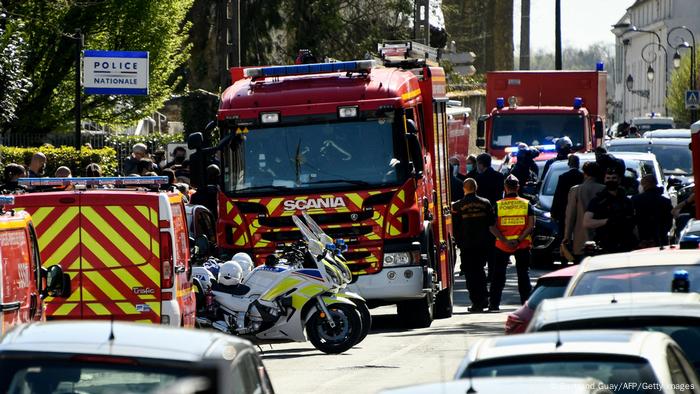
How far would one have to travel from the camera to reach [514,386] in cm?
580

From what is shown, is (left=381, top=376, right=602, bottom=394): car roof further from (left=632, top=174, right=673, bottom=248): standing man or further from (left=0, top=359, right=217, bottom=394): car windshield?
(left=632, top=174, right=673, bottom=248): standing man

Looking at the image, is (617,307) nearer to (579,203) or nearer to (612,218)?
(612,218)

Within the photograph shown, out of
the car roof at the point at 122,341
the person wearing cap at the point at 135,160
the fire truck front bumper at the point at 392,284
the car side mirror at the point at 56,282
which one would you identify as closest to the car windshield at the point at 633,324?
the car roof at the point at 122,341

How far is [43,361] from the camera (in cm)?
621

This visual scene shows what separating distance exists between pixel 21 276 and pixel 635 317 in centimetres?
499

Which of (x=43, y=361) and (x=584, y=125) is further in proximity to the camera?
(x=584, y=125)

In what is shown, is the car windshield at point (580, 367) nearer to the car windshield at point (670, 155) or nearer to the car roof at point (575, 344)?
the car roof at point (575, 344)

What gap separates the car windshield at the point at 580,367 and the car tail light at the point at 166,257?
24.2 feet

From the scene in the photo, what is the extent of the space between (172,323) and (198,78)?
3147 cm

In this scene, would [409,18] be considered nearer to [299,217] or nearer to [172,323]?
[299,217]

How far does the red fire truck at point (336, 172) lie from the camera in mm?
17094

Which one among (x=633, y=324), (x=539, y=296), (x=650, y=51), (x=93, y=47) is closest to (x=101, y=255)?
(x=539, y=296)

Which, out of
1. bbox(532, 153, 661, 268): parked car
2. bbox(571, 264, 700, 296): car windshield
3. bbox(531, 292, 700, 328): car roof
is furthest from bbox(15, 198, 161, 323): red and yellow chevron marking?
bbox(532, 153, 661, 268): parked car

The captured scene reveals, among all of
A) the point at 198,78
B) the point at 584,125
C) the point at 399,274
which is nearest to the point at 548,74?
the point at 584,125
